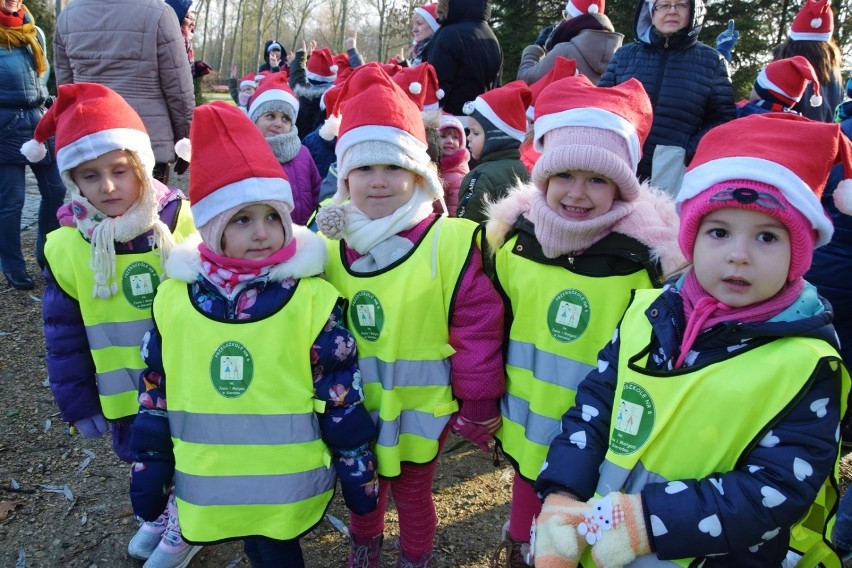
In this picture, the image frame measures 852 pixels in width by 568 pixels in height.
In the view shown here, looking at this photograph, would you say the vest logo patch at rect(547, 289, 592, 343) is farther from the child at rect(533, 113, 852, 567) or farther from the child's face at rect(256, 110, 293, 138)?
the child's face at rect(256, 110, 293, 138)

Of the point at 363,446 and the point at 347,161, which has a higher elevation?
the point at 347,161

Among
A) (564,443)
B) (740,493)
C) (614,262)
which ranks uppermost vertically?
(614,262)

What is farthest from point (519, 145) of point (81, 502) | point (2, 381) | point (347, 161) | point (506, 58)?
point (506, 58)

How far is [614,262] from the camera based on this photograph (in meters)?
2.16

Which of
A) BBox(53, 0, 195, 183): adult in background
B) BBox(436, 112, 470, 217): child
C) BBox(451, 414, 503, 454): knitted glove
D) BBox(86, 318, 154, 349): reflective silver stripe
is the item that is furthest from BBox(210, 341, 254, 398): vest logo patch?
BBox(53, 0, 195, 183): adult in background

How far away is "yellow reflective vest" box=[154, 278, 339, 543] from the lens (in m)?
2.02

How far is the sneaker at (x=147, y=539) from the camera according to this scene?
2779 millimetres

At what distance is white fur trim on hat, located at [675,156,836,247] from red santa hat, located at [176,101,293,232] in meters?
1.39

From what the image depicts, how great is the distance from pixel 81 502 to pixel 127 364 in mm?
1079

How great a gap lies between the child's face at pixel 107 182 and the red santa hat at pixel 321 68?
187 inches

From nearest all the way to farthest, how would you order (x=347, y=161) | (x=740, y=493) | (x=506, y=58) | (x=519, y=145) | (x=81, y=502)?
(x=740, y=493), (x=347, y=161), (x=81, y=502), (x=519, y=145), (x=506, y=58)

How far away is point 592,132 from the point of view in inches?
83.8

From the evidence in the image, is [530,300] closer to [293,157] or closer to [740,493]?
[740,493]

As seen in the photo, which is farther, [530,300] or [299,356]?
[530,300]
